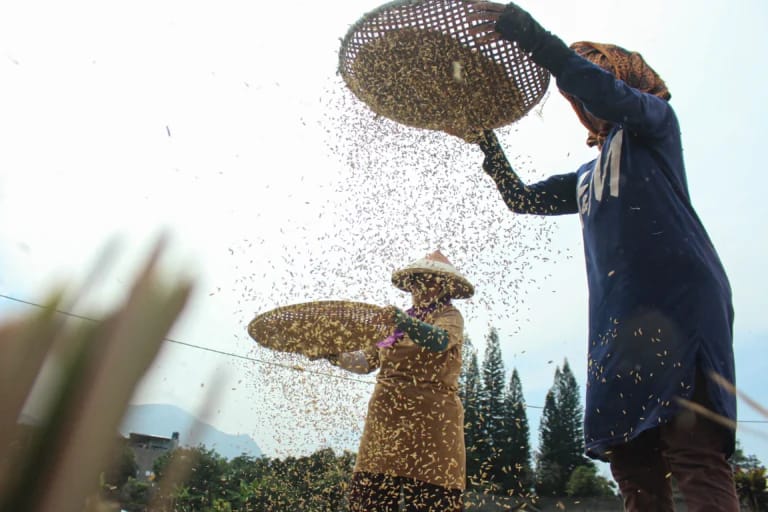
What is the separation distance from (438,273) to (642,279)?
1.48m

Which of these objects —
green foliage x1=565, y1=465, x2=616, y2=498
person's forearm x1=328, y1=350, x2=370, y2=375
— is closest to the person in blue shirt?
person's forearm x1=328, y1=350, x2=370, y2=375

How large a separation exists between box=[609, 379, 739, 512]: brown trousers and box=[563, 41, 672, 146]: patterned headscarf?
3.06 ft

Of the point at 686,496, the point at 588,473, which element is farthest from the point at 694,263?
the point at 588,473

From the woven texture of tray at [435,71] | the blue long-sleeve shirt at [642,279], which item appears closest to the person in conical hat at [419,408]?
the woven texture of tray at [435,71]

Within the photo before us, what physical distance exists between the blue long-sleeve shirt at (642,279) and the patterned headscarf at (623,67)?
0.12 meters

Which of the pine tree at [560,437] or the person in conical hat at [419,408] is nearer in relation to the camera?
the person in conical hat at [419,408]

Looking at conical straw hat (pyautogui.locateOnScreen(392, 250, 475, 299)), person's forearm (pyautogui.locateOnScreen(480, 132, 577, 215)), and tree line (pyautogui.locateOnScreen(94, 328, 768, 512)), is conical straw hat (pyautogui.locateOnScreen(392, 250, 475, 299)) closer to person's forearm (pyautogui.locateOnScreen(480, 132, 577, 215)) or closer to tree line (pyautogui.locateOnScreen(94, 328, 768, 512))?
tree line (pyautogui.locateOnScreen(94, 328, 768, 512))

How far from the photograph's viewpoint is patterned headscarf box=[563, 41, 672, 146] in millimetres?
1956

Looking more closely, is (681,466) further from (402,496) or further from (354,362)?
(354,362)

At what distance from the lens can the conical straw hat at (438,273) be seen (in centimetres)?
306

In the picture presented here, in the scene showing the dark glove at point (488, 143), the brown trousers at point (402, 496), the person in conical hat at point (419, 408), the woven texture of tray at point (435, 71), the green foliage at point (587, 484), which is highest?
the green foliage at point (587, 484)

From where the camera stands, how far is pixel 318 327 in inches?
112

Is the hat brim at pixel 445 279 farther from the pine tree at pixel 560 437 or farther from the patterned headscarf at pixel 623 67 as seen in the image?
the pine tree at pixel 560 437

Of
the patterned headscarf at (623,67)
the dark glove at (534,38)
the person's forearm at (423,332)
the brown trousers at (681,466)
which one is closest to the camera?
the brown trousers at (681,466)
